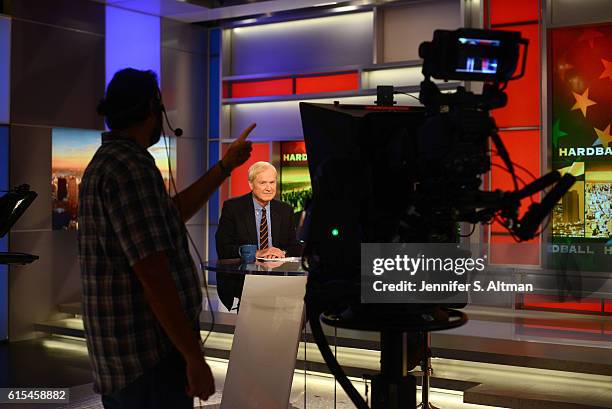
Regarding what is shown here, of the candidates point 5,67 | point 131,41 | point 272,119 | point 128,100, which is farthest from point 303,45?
point 128,100

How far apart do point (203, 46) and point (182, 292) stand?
6.73 meters

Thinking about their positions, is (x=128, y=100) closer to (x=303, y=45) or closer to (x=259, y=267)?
(x=259, y=267)

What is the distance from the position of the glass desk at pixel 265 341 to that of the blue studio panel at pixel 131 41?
4082mm

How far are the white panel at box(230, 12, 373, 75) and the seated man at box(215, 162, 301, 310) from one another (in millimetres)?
2949

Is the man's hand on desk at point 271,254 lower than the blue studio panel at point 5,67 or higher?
lower

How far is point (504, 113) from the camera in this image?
617 cm

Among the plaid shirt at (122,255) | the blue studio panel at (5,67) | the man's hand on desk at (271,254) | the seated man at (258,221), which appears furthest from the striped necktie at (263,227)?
the blue studio panel at (5,67)

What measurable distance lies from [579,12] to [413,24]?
153 centimetres

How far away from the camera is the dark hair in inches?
72.7

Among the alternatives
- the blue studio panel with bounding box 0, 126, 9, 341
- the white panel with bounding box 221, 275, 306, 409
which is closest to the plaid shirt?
the white panel with bounding box 221, 275, 306, 409

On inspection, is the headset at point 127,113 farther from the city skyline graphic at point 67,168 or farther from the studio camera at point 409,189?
the city skyline graphic at point 67,168

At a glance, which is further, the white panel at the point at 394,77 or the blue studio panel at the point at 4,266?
the white panel at the point at 394,77

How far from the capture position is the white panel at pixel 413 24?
6.61m

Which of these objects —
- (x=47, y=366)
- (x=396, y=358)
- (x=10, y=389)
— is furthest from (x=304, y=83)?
(x=396, y=358)
